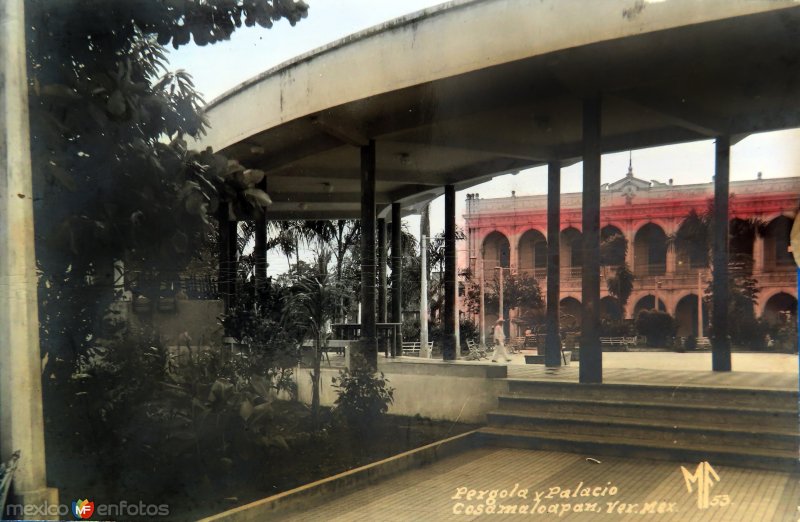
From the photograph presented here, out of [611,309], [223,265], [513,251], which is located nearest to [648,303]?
[611,309]

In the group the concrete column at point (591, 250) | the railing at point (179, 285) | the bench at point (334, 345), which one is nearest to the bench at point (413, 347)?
the bench at point (334, 345)

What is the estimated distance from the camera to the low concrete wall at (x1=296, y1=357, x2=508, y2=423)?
17.7 feet

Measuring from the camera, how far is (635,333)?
15.9 feet

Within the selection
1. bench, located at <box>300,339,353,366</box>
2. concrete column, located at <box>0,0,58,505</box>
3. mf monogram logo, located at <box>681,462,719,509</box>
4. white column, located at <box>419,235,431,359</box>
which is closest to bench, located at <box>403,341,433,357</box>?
white column, located at <box>419,235,431,359</box>

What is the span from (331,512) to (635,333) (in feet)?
8.16

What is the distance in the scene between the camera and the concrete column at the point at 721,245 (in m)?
4.19

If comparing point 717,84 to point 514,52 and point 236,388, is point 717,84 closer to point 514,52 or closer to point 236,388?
point 514,52

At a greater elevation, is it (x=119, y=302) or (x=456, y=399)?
(x=119, y=302)

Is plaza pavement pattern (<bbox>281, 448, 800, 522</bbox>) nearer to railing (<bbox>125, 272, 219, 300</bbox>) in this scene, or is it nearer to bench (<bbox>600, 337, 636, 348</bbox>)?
bench (<bbox>600, 337, 636, 348</bbox>)

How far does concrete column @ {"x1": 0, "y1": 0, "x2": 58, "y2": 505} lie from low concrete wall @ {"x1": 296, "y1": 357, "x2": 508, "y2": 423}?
1954 millimetres

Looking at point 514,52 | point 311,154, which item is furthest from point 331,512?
point 514,52

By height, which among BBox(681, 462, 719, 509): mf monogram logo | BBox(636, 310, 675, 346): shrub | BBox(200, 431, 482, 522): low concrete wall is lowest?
BBox(200, 431, 482, 522): low concrete wall

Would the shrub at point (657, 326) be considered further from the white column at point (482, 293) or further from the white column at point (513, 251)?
the white column at point (482, 293)

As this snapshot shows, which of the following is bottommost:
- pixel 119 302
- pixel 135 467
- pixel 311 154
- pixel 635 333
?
pixel 135 467
